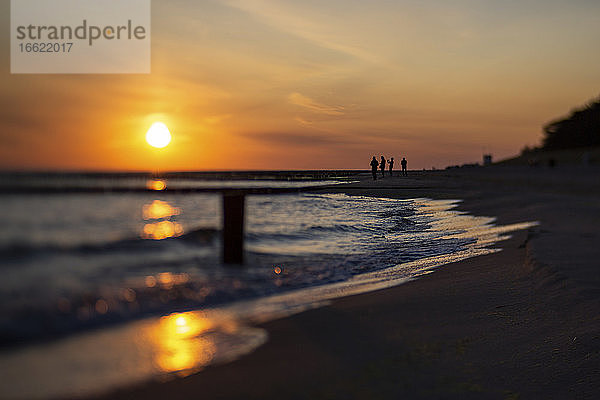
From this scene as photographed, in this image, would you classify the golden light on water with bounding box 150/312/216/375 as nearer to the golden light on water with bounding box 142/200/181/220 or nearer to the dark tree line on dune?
Answer: the golden light on water with bounding box 142/200/181/220

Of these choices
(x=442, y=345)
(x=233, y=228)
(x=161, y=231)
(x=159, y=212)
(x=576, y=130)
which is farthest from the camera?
(x=576, y=130)

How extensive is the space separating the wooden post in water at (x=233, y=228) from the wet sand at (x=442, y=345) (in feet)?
7.02

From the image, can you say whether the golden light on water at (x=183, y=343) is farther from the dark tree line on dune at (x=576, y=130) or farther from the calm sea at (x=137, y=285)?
the dark tree line on dune at (x=576, y=130)

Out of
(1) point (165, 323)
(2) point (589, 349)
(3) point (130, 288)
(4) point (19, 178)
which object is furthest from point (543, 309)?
(4) point (19, 178)

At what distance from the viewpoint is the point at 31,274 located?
421 cm

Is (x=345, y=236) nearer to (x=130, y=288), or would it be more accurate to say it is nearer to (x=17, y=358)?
(x=130, y=288)

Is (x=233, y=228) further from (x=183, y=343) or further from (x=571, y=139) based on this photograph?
(x=571, y=139)

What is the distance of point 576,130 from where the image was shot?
145 ft

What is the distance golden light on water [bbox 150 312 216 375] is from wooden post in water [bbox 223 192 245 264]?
212 cm

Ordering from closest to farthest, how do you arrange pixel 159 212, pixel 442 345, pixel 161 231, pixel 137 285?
pixel 442 345, pixel 137 285, pixel 161 231, pixel 159 212

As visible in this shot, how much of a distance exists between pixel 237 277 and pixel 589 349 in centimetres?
373

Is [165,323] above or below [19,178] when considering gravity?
below

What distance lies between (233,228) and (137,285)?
5.26ft

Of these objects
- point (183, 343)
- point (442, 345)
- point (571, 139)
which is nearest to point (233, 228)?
point (183, 343)
